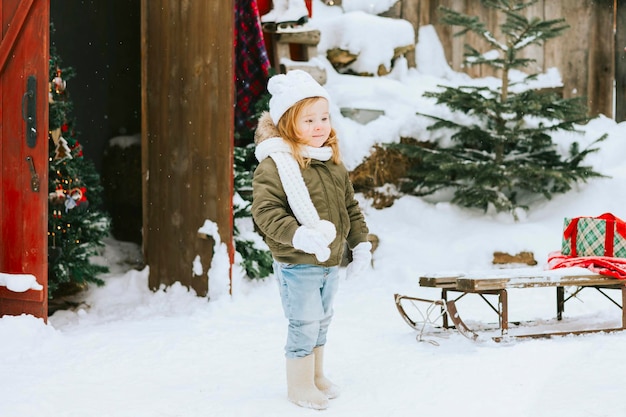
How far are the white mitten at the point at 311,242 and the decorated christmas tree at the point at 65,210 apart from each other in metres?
2.74

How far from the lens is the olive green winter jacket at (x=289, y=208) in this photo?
306cm

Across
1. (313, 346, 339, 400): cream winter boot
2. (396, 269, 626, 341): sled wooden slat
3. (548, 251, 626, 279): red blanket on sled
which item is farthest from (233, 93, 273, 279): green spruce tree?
(313, 346, 339, 400): cream winter boot

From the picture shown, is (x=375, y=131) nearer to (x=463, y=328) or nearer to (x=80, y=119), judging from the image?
(x=80, y=119)

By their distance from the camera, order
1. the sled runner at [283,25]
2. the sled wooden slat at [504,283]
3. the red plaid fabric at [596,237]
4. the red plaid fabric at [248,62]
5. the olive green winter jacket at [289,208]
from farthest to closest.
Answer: the sled runner at [283,25]
the red plaid fabric at [248,62]
the red plaid fabric at [596,237]
the sled wooden slat at [504,283]
the olive green winter jacket at [289,208]

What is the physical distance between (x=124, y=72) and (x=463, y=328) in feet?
15.7

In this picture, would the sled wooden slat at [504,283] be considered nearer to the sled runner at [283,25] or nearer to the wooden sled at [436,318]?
the wooden sled at [436,318]

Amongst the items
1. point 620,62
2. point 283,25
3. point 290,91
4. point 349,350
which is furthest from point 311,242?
point 620,62

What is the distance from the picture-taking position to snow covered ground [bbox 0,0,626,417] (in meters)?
3.19

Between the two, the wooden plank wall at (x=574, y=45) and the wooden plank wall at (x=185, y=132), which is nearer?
the wooden plank wall at (x=185, y=132)

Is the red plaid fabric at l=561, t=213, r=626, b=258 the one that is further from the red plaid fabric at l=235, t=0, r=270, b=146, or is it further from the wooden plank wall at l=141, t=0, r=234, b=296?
the red plaid fabric at l=235, t=0, r=270, b=146

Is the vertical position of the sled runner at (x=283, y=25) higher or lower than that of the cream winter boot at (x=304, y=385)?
higher

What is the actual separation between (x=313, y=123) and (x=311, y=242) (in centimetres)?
58

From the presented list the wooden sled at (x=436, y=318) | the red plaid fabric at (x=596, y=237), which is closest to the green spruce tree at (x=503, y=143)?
the red plaid fabric at (x=596, y=237)

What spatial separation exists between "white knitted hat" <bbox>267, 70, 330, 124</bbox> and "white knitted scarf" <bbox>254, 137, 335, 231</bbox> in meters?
0.13
